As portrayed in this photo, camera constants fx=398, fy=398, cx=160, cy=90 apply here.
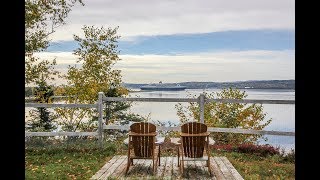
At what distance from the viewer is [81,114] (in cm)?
1420

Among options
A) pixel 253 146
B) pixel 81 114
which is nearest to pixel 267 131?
pixel 253 146

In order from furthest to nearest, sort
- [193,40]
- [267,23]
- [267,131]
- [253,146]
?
[193,40], [267,23], [253,146], [267,131]

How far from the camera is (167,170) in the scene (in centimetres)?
743

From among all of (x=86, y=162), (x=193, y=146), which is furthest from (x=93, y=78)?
(x=193, y=146)

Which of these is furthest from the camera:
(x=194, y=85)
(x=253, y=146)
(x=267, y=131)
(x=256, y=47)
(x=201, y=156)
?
(x=256, y=47)

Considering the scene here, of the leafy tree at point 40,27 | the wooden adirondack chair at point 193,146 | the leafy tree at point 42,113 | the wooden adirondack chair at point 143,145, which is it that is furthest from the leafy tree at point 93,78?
the wooden adirondack chair at point 193,146

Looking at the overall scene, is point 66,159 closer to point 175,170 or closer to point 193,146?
point 175,170

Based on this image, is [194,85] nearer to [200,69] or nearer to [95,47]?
[200,69]

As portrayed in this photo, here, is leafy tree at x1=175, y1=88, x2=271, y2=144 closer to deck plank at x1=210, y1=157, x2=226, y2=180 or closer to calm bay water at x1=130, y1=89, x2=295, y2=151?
calm bay water at x1=130, y1=89, x2=295, y2=151

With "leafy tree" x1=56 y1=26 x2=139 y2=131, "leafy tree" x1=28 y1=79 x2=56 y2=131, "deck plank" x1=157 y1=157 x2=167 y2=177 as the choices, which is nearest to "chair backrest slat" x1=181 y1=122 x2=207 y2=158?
"deck plank" x1=157 y1=157 x2=167 y2=177

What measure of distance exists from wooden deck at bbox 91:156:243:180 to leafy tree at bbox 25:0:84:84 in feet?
15.5

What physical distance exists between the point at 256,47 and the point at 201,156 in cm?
1577

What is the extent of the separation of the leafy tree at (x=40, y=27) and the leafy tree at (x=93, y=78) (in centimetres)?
209

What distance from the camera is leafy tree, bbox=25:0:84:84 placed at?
11.2m
